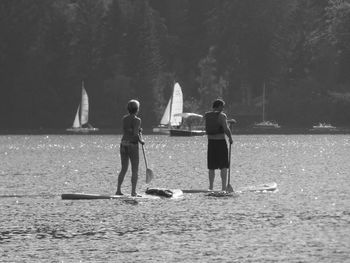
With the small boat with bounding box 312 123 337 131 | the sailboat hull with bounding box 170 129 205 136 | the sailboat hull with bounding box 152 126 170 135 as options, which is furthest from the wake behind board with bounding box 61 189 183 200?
the small boat with bounding box 312 123 337 131

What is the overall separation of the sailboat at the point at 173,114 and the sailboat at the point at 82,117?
342 inches

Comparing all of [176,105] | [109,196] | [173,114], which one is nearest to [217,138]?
[109,196]

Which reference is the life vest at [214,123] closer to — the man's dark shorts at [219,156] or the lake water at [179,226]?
the man's dark shorts at [219,156]

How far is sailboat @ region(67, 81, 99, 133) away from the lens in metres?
154

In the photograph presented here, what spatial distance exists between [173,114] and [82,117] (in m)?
13.2

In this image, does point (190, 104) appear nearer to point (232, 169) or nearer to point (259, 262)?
point (232, 169)

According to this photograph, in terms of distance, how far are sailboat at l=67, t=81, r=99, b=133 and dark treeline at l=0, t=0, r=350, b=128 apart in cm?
506


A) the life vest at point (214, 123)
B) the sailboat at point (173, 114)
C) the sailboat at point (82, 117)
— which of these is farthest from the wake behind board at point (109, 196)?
the sailboat at point (82, 117)

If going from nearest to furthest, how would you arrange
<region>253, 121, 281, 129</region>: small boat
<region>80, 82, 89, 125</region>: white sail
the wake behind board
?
the wake behind board
<region>80, 82, 89, 125</region>: white sail
<region>253, 121, 281, 129</region>: small boat

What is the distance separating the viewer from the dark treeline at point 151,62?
527 ft

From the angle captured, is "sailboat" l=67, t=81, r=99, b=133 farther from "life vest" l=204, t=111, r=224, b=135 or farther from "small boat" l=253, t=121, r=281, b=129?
"life vest" l=204, t=111, r=224, b=135

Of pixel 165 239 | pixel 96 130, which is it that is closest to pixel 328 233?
pixel 165 239

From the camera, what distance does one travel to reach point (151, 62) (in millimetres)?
162500

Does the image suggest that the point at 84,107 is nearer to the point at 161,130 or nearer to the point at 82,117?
the point at 82,117
